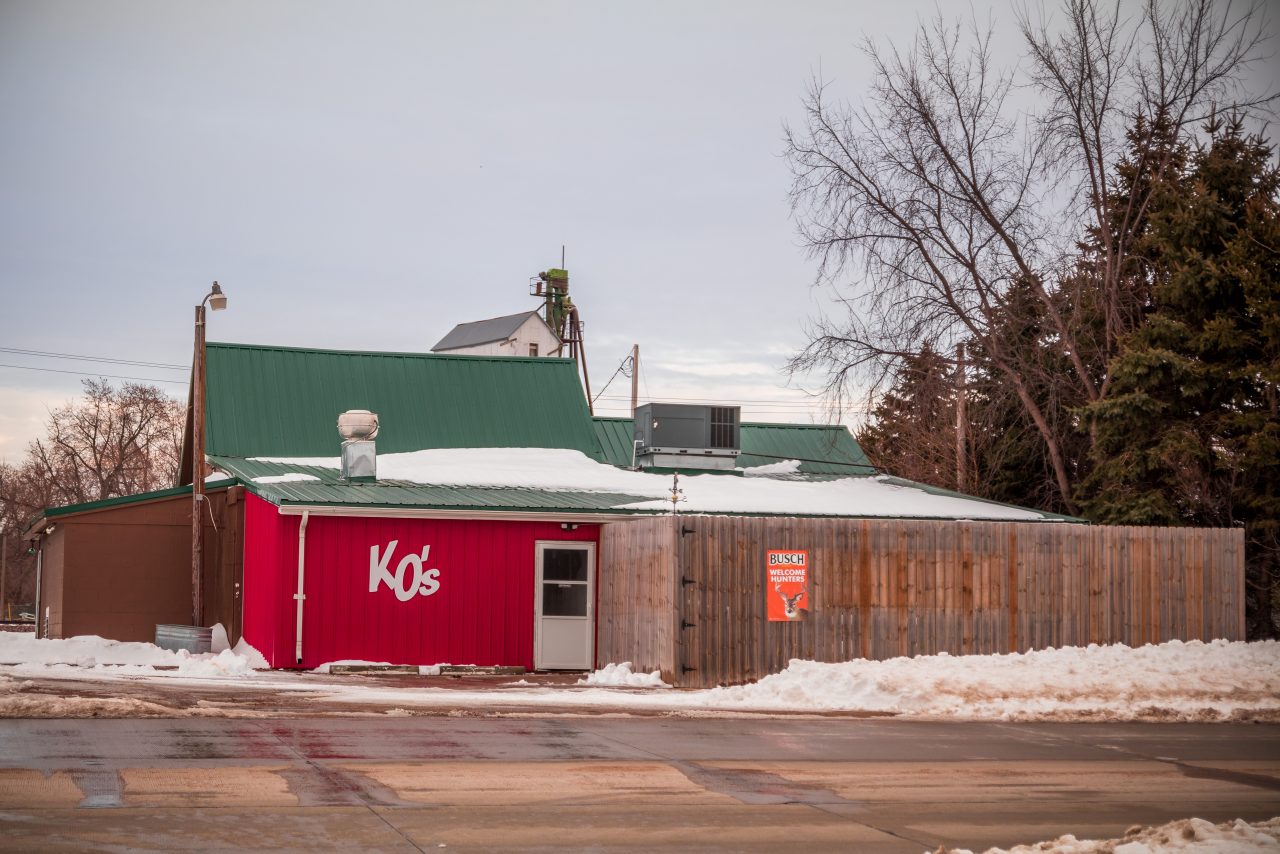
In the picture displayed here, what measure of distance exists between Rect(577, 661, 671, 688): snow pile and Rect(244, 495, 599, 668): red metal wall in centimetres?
254

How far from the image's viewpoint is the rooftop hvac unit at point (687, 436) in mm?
27641

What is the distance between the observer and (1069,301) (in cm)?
3156

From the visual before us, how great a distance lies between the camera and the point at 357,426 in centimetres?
2327

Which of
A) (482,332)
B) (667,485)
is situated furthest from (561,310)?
(667,485)

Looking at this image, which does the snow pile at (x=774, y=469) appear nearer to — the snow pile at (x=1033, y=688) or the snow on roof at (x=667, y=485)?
the snow on roof at (x=667, y=485)

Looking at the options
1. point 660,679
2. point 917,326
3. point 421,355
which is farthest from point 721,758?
point 917,326

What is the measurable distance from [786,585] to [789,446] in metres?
12.0

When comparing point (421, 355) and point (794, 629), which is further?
point (421, 355)

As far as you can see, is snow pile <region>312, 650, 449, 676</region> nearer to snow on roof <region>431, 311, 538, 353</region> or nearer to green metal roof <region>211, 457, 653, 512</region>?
green metal roof <region>211, 457, 653, 512</region>

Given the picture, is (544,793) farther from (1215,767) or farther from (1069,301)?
(1069,301)

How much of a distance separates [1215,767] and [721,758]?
4.67 m

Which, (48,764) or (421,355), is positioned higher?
(421,355)

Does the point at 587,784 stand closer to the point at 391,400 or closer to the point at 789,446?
the point at 391,400

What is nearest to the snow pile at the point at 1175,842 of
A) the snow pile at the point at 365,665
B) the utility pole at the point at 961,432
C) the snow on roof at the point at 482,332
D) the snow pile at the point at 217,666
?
the snow pile at the point at 365,665
